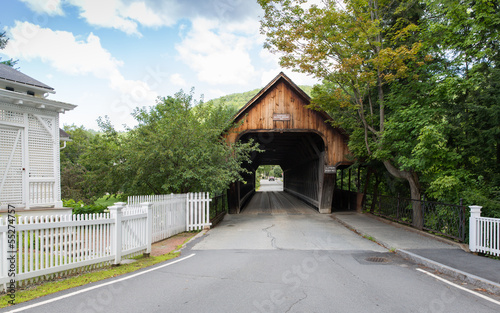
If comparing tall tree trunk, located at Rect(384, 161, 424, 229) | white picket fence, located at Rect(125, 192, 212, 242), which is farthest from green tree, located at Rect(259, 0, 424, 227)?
white picket fence, located at Rect(125, 192, 212, 242)

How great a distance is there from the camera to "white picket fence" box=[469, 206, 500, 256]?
8.11m

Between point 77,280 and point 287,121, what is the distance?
14.3 m

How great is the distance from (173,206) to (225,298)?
7.19 m

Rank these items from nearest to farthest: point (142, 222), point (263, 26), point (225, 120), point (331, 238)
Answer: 1. point (142, 222)
2. point (331, 238)
3. point (263, 26)
4. point (225, 120)

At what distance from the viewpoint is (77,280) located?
581 cm

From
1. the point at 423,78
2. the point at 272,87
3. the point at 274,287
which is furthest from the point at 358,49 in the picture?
the point at 274,287

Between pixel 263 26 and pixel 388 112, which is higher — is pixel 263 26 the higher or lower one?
the higher one

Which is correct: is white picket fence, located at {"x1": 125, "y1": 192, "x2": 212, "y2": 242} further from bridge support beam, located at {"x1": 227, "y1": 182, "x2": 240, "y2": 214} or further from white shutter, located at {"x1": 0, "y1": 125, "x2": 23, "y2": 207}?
bridge support beam, located at {"x1": 227, "y1": 182, "x2": 240, "y2": 214}

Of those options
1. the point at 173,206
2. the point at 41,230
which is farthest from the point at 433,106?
the point at 41,230

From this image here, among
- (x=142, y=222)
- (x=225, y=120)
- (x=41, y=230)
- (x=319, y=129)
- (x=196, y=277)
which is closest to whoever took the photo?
(x=41, y=230)

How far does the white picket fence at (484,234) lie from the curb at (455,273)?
6.39 ft

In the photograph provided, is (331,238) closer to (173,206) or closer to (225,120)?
(173,206)

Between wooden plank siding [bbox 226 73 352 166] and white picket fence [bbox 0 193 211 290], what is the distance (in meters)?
8.83

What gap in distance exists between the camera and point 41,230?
221 inches
